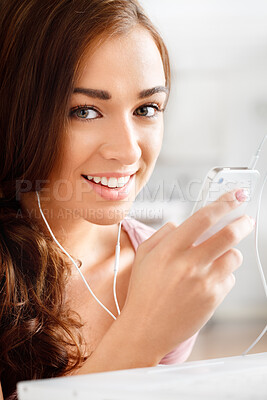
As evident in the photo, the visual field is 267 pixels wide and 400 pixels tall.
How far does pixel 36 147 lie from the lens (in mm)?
927

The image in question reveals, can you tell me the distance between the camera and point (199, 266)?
646 millimetres

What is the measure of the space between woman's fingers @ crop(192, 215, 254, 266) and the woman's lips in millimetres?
345

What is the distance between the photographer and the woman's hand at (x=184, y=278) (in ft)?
2.09

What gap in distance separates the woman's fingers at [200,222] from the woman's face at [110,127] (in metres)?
0.30

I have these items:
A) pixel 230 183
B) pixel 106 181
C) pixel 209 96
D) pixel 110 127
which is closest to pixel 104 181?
pixel 106 181

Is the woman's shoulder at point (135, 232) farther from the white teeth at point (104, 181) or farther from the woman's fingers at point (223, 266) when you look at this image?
the woman's fingers at point (223, 266)

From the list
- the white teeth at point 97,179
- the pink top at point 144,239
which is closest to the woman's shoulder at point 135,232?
the pink top at point 144,239

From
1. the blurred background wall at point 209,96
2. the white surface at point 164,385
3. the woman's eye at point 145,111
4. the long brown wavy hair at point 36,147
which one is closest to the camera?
the white surface at point 164,385

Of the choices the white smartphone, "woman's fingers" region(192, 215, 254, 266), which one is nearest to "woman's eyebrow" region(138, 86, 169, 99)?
the white smartphone

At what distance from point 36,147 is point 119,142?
0.16 meters

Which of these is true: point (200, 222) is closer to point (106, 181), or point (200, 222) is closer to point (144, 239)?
point (106, 181)

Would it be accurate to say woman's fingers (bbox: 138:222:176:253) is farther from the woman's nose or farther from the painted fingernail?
the woman's nose

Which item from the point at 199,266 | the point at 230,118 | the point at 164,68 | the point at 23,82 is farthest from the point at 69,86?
the point at 230,118

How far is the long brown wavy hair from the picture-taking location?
877 millimetres
